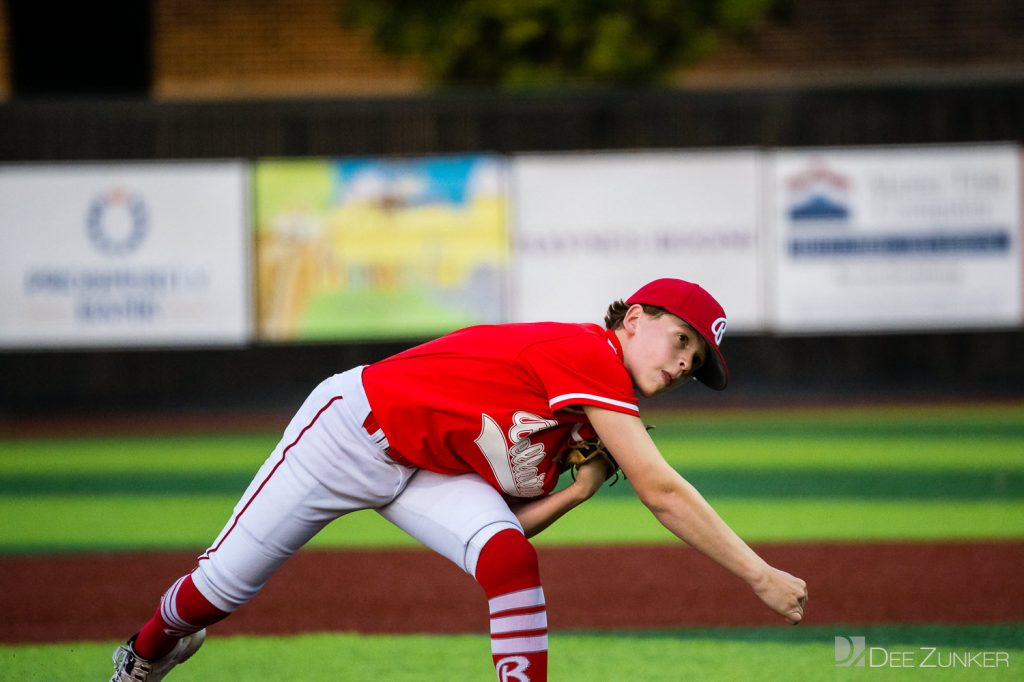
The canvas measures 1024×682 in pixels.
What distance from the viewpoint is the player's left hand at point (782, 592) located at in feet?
12.2

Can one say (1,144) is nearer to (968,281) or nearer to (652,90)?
(652,90)

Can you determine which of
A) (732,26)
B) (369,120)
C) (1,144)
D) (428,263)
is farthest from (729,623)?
(732,26)

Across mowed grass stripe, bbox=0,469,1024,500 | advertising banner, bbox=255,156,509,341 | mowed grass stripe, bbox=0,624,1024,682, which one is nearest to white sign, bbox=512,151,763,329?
advertising banner, bbox=255,156,509,341

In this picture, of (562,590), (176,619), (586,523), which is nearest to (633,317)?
(176,619)

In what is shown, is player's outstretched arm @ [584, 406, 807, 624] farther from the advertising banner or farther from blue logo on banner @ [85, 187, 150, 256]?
blue logo on banner @ [85, 187, 150, 256]

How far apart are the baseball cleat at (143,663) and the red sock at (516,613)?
1194 millimetres

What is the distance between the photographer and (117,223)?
1692cm

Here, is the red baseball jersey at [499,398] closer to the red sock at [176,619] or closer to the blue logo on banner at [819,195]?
the red sock at [176,619]

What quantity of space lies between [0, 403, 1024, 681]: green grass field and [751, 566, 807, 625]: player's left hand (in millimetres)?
1621

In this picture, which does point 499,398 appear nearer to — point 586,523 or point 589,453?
point 589,453

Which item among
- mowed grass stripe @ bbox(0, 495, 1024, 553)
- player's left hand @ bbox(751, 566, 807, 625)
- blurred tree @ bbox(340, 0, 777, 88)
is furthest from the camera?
blurred tree @ bbox(340, 0, 777, 88)

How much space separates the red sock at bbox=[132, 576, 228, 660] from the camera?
4234 millimetres

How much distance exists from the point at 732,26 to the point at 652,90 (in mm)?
3340

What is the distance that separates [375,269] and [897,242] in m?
6.61
